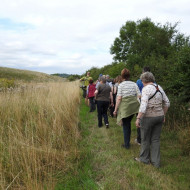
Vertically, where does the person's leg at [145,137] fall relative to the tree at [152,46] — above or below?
below

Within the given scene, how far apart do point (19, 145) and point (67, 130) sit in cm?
202

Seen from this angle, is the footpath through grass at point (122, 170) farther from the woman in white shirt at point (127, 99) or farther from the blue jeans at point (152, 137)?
the woman in white shirt at point (127, 99)

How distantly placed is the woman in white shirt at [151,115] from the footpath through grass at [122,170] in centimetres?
26

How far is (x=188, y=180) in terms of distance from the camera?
287cm

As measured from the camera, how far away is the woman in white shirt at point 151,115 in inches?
124

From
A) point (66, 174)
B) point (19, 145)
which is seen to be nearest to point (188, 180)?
point (66, 174)

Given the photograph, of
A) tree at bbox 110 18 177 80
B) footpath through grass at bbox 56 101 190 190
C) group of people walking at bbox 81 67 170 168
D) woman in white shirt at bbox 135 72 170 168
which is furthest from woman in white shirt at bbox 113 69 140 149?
tree at bbox 110 18 177 80

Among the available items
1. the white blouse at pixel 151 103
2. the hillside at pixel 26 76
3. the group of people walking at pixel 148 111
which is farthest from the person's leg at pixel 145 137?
the hillside at pixel 26 76

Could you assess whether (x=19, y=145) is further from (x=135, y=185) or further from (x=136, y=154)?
(x=136, y=154)

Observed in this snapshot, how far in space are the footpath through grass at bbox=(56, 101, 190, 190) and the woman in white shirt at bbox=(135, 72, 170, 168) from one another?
0.86 ft

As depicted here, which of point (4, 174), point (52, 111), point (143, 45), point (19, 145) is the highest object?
point (143, 45)

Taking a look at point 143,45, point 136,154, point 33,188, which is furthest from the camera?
point 143,45

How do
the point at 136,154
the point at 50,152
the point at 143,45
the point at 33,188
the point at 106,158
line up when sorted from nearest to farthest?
the point at 33,188 → the point at 50,152 → the point at 106,158 → the point at 136,154 → the point at 143,45

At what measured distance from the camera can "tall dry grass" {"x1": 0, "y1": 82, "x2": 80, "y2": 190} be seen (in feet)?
8.52
